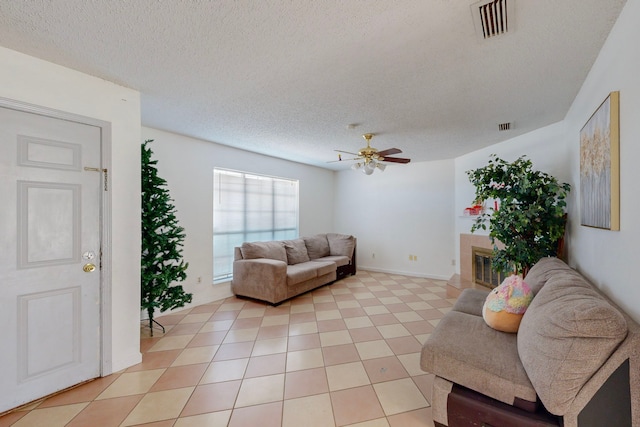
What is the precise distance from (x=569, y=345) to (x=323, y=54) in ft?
6.69

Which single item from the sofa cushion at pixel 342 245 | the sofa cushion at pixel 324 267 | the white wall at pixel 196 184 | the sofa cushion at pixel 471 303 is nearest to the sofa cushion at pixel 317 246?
the sofa cushion at pixel 342 245

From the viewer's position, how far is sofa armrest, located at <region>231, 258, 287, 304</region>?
3611mm

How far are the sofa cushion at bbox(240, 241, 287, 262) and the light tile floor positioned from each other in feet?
2.96

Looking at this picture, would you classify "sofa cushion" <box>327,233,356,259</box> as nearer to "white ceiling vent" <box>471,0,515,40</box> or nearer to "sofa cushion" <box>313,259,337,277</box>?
"sofa cushion" <box>313,259,337,277</box>

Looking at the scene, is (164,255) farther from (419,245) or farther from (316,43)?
(419,245)

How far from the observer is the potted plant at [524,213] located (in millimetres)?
2398

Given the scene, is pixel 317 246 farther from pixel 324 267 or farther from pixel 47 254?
pixel 47 254

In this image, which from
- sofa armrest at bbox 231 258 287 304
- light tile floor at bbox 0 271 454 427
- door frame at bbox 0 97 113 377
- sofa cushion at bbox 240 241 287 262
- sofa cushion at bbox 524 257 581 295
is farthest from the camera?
sofa cushion at bbox 240 241 287 262

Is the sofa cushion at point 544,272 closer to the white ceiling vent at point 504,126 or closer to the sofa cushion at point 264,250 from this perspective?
the white ceiling vent at point 504,126

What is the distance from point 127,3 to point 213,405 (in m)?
2.47

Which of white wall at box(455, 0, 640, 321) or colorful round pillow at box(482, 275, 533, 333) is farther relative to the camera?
colorful round pillow at box(482, 275, 533, 333)

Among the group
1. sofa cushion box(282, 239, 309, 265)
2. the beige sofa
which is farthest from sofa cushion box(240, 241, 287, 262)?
sofa cushion box(282, 239, 309, 265)

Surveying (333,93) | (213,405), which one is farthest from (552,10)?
(213,405)

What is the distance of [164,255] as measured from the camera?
9.09 ft
